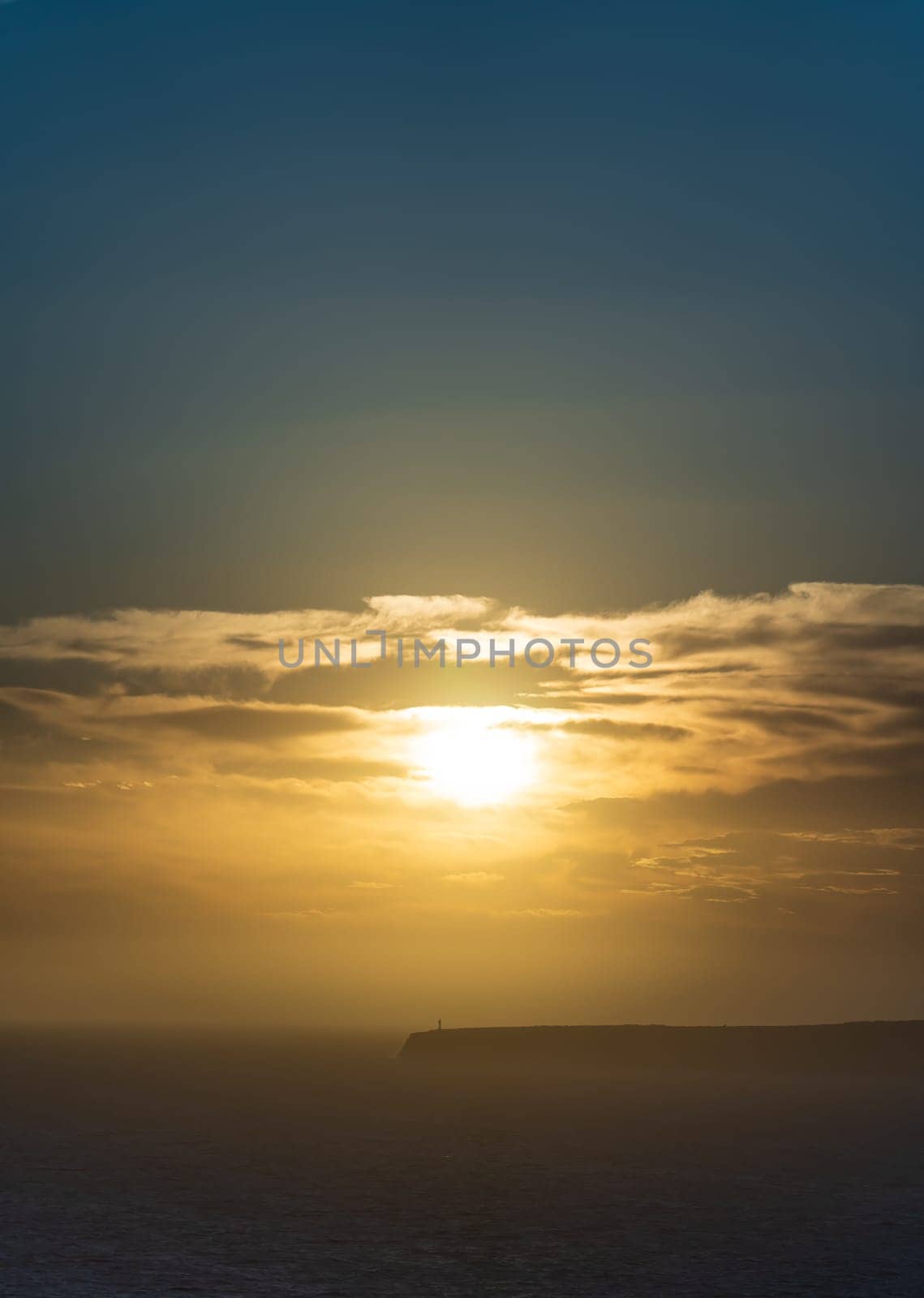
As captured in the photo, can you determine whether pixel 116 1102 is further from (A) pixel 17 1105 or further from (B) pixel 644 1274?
(B) pixel 644 1274

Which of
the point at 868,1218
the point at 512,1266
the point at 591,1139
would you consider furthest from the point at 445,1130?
the point at 512,1266

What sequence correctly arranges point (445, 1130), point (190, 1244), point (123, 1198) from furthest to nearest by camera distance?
point (445, 1130), point (123, 1198), point (190, 1244)

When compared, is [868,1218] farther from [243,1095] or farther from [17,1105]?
[243,1095]

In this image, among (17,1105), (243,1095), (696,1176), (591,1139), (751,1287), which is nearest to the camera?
(751,1287)

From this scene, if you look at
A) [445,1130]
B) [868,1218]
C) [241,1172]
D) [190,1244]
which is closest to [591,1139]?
[445,1130]

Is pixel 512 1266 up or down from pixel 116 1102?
down

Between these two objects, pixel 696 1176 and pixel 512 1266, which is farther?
pixel 696 1176
